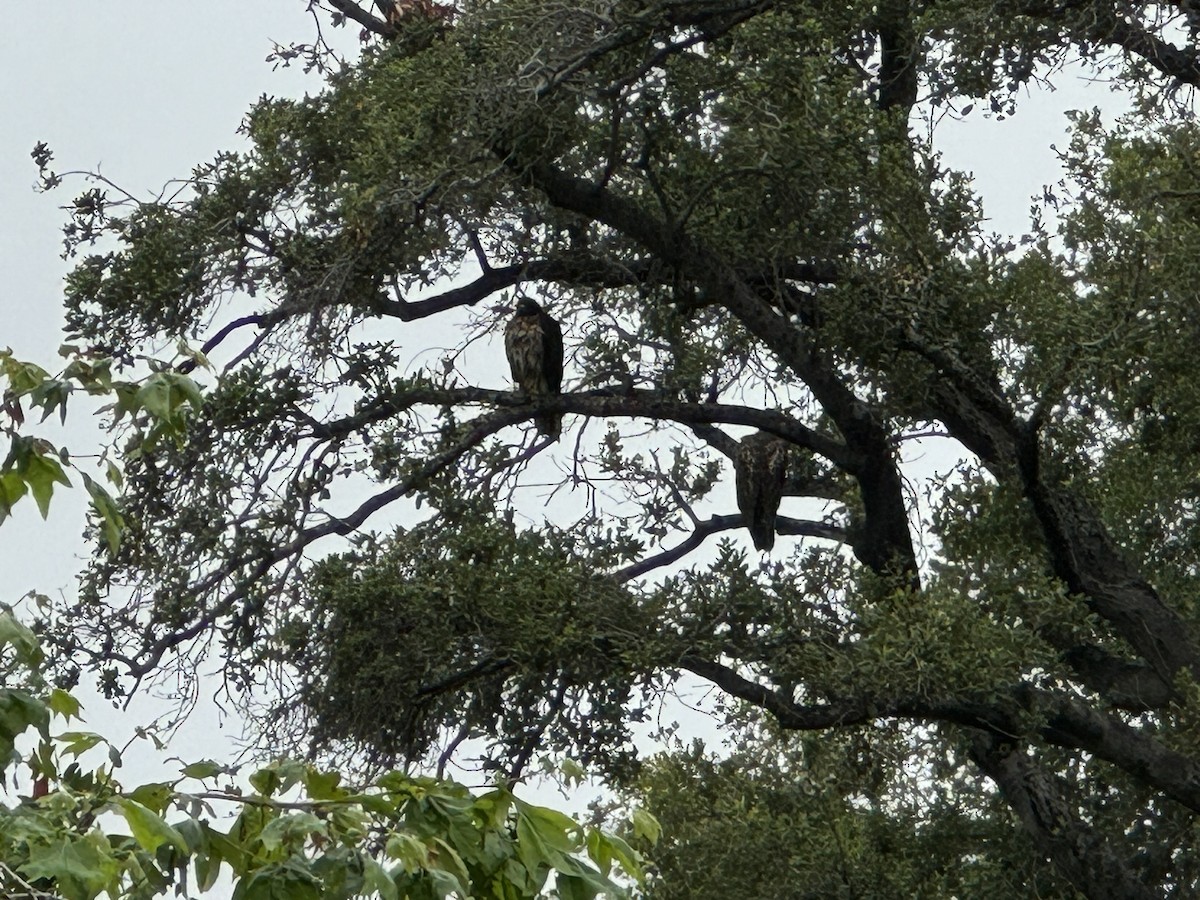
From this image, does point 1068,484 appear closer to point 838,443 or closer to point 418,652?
point 838,443

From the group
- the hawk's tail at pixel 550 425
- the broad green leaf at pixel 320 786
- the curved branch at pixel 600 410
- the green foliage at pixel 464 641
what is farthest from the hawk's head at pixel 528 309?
the broad green leaf at pixel 320 786

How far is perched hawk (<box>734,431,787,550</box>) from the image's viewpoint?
876 centimetres

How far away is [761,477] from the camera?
28.8ft

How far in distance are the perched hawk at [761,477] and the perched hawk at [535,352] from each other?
901 millimetres

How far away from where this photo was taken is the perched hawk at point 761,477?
876 centimetres

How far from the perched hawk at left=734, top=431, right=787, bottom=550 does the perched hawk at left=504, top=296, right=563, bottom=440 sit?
0.90 meters

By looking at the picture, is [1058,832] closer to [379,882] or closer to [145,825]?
[379,882]

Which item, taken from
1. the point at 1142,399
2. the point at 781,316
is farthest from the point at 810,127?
the point at 1142,399

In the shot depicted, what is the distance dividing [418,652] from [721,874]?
2.44 metres

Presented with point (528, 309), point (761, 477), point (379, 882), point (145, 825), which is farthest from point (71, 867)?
point (528, 309)

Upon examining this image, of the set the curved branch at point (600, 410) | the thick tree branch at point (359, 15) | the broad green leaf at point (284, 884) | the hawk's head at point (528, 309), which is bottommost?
the broad green leaf at point (284, 884)

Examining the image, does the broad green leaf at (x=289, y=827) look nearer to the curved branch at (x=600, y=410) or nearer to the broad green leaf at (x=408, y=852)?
the broad green leaf at (x=408, y=852)

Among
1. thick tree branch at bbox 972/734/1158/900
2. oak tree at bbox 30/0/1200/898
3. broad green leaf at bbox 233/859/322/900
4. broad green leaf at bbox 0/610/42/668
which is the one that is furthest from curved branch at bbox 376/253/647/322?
broad green leaf at bbox 233/859/322/900

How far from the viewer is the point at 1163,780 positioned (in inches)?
303
